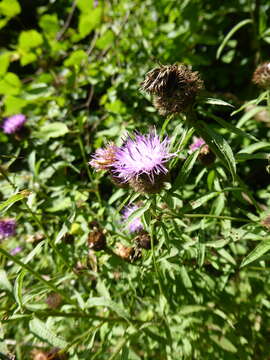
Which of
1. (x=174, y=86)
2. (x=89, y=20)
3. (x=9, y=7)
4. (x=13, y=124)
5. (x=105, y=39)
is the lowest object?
(x=13, y=124)

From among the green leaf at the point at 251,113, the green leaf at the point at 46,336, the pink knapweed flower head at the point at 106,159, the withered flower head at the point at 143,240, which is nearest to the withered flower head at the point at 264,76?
the green leaf at the point at 251,113

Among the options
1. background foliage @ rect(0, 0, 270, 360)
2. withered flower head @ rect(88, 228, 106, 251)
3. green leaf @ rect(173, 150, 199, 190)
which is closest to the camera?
green leaf @ rect(173, 150, 199, 190)

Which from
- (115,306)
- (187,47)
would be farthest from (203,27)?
(115,306)

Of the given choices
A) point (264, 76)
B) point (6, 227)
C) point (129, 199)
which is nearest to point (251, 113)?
point (264, 76)

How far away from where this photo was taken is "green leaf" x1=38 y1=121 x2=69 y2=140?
2.65 meters

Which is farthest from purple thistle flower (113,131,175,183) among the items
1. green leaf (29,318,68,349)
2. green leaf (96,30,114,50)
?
green leaf (96,30,114,50)

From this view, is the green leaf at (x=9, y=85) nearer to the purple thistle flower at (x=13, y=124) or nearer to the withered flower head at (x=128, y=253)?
the purple thistle flower at (x=13, y=124)

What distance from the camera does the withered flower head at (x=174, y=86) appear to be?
1.18 meters

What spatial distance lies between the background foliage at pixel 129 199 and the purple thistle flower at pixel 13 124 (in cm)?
9

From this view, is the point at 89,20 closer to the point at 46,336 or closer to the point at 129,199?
the point at 129,199

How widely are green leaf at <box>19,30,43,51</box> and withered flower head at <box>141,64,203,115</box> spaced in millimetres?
2077

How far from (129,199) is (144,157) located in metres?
0.41

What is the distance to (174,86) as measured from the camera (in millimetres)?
1198

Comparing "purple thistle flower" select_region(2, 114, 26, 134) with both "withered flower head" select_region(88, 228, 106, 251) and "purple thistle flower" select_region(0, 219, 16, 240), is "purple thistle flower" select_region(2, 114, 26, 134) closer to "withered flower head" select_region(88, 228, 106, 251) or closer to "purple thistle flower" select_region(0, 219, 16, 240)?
"purple thistle flower" select_region(0, 219, 16, 240)
